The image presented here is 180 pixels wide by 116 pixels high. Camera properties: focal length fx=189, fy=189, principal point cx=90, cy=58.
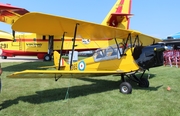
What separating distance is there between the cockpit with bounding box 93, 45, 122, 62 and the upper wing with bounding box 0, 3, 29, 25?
6967mm

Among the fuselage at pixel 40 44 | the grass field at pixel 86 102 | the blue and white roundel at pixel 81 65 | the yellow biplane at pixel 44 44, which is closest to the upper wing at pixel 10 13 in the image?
the yellow biplane at pixel 44 44

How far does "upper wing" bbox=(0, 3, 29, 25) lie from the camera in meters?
11.6

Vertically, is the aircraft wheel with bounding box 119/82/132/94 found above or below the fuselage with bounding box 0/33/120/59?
below

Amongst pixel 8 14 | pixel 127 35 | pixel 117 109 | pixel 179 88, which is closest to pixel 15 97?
pixel 117 109

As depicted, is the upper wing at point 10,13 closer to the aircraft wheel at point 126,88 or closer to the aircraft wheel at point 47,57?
the aircraft wheel at point 47,57

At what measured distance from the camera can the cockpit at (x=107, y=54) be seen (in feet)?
23.1

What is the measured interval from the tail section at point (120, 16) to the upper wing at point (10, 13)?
636 centimetres

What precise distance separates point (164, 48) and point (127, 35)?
1.51 metres

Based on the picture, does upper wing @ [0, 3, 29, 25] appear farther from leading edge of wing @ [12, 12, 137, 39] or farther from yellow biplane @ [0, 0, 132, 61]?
leading edge of wing @ [12, 12, 137, 39]

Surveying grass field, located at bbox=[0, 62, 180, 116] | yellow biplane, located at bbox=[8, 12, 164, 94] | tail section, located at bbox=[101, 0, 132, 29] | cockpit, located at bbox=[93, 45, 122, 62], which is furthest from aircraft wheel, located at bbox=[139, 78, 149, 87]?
tail section, located at bbox=[101, 0, 132, 29]

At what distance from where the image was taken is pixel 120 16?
1462 cm

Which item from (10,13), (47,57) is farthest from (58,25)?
(47,57)

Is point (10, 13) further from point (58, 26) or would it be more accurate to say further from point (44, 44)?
point (58, 26)

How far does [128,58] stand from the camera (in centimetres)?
668
